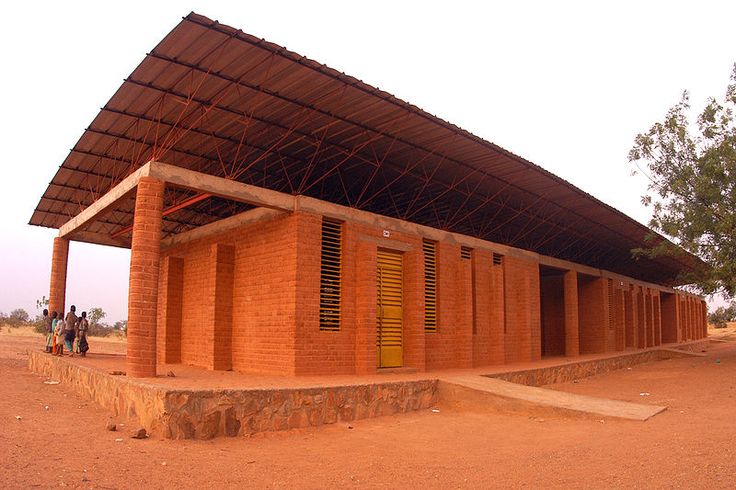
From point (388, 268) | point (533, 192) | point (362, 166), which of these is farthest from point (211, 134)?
point (533, 192)

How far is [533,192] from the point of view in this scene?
60.1 feet

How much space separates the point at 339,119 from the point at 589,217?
1310 cm

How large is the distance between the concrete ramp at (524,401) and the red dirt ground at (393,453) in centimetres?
19

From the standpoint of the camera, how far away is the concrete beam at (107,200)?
11172 millimetres

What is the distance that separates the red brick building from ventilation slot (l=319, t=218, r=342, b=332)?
0.04 metres

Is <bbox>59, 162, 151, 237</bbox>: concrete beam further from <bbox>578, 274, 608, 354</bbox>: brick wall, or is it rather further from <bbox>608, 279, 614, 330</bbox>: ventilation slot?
<bbox>608, 279, 614, 330</bbox>: ventilation slot

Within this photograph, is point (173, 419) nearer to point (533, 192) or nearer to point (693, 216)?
point (533, 192)

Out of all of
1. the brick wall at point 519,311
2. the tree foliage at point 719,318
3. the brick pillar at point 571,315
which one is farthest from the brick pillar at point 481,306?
the tree foliage at point 719,318

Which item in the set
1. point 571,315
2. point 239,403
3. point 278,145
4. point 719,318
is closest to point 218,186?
point 278,145

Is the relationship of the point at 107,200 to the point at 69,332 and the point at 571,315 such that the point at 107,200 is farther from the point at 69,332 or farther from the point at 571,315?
the point at 571,315

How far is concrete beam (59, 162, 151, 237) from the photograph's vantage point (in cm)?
1117

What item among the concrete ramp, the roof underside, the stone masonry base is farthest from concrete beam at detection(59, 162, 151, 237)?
the concrete ramp

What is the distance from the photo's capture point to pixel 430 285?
15.8 m

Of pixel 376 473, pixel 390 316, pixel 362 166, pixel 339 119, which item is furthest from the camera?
pixel 362 166
